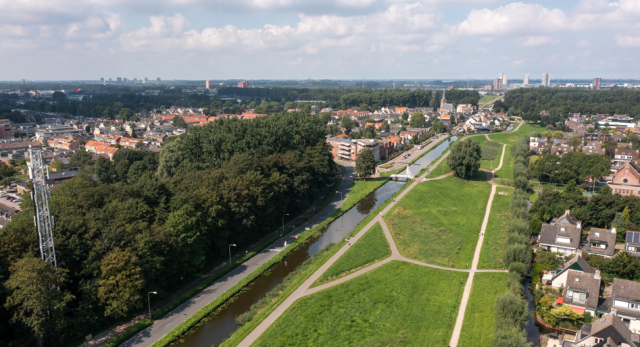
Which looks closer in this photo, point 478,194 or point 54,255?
point 54,255

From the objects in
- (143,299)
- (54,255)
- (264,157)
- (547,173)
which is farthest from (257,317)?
(547,173)

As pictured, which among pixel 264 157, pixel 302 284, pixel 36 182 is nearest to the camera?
pixel 36 182

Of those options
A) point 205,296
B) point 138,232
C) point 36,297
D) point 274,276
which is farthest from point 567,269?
point 36,297

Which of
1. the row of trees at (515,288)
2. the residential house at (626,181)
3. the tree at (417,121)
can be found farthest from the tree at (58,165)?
the tree at (417,121)

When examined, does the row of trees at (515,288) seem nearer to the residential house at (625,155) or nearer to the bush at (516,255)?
the bush at (516,255)

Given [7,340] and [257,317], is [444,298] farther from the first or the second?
[7,340]

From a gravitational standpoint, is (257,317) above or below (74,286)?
below

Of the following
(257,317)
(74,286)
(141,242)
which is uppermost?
(141,242)

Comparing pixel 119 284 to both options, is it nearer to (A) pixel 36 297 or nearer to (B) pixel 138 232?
(A) pixel 36 297
